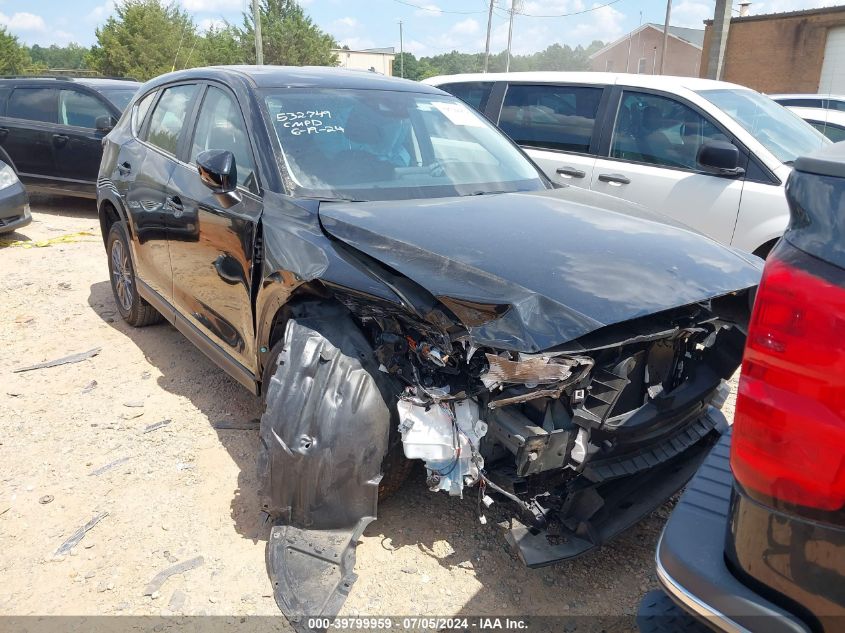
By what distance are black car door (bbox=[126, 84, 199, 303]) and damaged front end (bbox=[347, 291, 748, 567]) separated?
1.92 m

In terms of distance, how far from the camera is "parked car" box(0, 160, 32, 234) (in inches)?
296

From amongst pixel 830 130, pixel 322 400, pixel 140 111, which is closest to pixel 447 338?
pixel 322 400

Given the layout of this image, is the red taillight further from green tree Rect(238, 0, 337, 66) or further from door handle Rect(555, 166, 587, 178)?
green tree Rect(238, 0, 337, 66)

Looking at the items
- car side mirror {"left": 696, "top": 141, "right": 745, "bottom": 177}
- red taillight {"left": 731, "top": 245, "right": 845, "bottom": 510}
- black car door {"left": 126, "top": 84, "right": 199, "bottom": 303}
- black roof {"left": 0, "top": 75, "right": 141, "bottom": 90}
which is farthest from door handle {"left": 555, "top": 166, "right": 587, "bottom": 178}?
black roof {"left": 0, "top": 75, "right": 141, "bottom": 90}

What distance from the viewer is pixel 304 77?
3.67 metres

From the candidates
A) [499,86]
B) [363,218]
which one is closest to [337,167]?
[363,218]

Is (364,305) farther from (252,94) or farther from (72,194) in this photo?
(72,194)

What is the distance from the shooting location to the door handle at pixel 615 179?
17.8 feet

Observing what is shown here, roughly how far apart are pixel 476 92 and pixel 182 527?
5121mm

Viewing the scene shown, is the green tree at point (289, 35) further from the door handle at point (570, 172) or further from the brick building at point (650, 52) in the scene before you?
the door handle at point (570, 172)

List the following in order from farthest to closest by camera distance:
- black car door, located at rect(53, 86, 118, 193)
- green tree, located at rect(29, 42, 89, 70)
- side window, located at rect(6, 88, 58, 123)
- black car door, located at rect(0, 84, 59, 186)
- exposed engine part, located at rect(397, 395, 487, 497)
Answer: green tree, located at rect(29, 42, 89, 70)
side window, located at rect(6, 88, 58, 123)
black car door, located at rect(0, 84, 59, 186)
black car door, located at rect(53, 86, 118, 193)
exposed engine part, located at rect(397, 395, 487, 497)

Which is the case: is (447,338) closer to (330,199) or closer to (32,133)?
(330,199)

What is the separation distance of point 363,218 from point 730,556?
1796 mm

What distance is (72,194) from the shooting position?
9297mm
